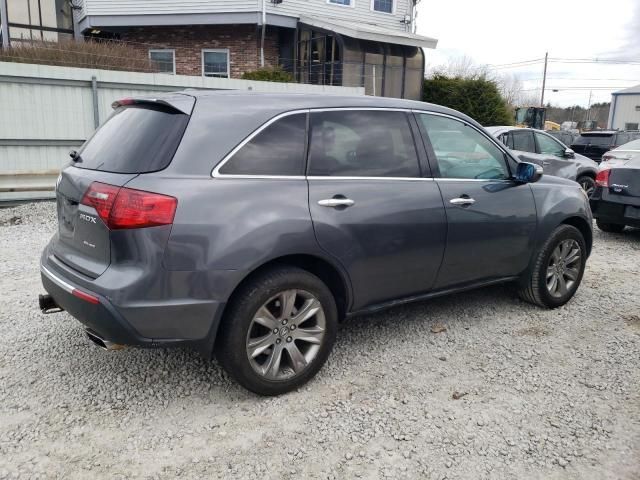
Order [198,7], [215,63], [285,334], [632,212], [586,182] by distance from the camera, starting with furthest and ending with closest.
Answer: [215,63] → [198,7] → [586,182] → [632,212] → [285,334]

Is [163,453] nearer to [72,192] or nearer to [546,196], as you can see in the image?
[72,192]

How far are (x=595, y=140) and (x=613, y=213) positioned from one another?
1418 centimetres

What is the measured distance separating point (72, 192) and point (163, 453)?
156cm

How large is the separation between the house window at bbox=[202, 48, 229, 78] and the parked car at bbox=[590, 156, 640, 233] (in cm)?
1543

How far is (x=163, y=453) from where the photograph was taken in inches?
108

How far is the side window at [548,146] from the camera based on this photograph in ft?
34.9

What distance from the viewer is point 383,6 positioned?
21.9 metres

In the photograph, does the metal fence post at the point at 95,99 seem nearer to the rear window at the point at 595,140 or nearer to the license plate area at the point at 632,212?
the license plate area at the point at 632,212

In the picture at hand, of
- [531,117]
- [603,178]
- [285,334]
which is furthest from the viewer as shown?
[531,117]

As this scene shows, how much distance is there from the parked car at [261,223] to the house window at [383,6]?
63.3ft

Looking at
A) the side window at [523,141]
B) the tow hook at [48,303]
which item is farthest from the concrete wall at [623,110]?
the tow hook at [48,303]

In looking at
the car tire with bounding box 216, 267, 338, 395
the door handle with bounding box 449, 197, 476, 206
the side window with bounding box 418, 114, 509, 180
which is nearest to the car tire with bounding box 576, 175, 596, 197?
the side window with bounding box 418, 114, 509, 180

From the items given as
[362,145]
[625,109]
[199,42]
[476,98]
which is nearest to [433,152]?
[362,145]

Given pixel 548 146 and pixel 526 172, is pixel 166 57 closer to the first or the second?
pixel 548 146
